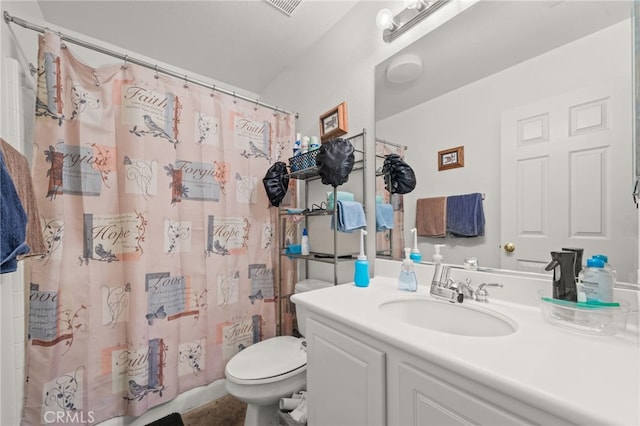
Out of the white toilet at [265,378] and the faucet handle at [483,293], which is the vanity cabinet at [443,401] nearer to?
the faucet handle at [483,293]

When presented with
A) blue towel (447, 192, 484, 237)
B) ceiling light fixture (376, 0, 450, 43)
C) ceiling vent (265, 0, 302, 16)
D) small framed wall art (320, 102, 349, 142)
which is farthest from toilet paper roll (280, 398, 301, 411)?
ceiling vent (265, 0, 302, 16)

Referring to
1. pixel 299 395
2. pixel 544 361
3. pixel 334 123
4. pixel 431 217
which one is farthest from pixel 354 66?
pixel 299 395

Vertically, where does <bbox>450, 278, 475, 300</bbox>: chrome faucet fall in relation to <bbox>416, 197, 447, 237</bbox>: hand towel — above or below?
below

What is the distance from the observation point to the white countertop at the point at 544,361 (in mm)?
401

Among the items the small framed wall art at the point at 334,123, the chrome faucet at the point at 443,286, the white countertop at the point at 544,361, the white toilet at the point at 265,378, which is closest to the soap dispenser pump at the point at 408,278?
the chrome faucet at the point at 443,286

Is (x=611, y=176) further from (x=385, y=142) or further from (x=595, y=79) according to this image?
(x=385, y=142)

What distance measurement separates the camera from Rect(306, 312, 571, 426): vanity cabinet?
0.49m

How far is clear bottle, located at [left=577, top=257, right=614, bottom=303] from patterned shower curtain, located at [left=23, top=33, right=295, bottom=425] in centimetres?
156

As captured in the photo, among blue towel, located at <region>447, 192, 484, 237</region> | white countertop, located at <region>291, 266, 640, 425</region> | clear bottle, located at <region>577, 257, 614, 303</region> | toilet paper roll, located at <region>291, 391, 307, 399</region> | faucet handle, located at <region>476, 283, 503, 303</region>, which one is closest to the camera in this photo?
white countertop, located at <region>291, 266, 640, 425</region>

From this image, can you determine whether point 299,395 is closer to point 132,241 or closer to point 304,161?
point 132,241

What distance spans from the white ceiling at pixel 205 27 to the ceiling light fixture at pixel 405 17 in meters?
0.42

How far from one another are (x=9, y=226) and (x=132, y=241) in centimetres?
53

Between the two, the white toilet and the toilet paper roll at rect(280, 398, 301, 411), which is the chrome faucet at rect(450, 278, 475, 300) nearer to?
the white toilet

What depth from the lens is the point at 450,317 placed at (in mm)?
894
